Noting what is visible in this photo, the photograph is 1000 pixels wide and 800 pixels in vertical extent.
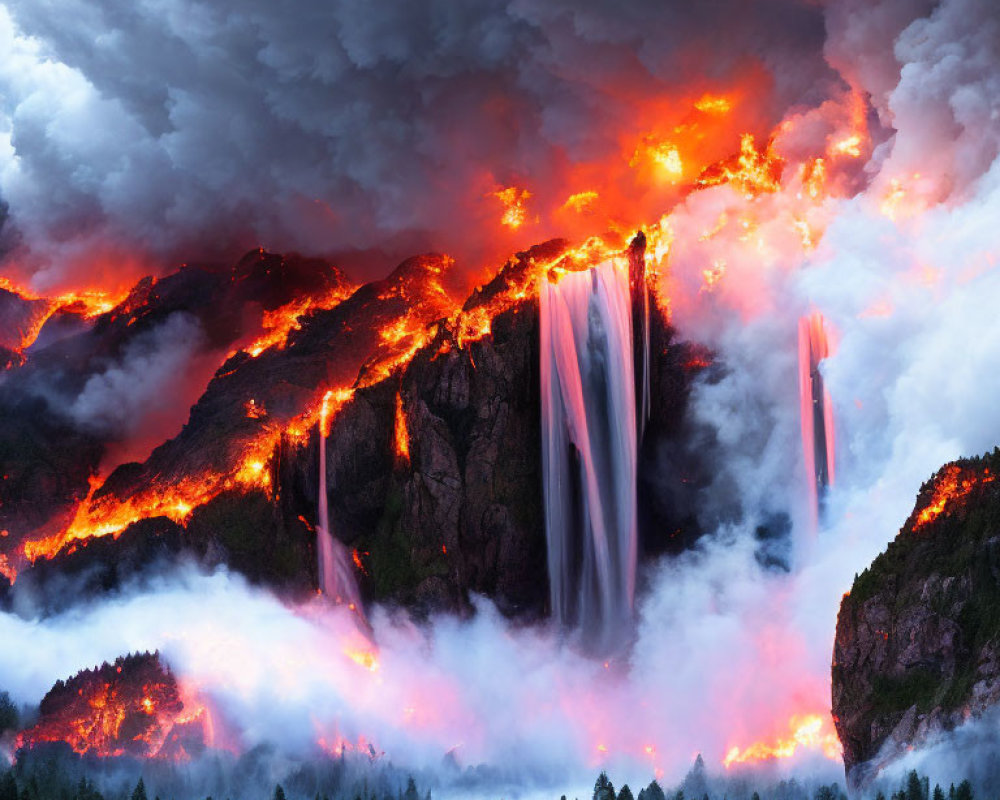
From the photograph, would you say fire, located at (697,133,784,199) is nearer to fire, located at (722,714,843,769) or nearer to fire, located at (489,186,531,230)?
fire, located at (489,186,531,230)

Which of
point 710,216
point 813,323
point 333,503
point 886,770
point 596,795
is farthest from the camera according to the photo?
point 333,503

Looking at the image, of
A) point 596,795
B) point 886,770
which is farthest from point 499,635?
point 886,770

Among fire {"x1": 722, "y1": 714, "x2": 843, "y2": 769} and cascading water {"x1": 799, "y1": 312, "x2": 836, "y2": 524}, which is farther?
cascading water {"x1": 799, "y1": 312, "x2": 836, "y2": 524}

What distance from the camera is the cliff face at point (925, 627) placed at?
48.4 metres

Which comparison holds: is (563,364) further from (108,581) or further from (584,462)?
(108,581)

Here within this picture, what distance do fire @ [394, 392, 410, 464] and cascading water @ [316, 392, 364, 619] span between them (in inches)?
144

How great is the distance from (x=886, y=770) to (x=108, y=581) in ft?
135

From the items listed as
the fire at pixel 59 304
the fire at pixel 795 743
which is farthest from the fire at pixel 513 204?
the fire at pixel 795 743

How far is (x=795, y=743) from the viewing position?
58.9m

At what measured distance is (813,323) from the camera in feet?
211

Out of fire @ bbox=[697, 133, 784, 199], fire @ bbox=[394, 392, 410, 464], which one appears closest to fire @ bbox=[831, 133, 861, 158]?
fire @ bbox=[697, 133, 784, 199]

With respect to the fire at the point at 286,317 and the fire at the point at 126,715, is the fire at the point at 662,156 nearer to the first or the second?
the fire at the point at 286,317

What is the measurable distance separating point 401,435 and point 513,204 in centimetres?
1225

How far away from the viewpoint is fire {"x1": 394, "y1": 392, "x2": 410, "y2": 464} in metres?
71.8
